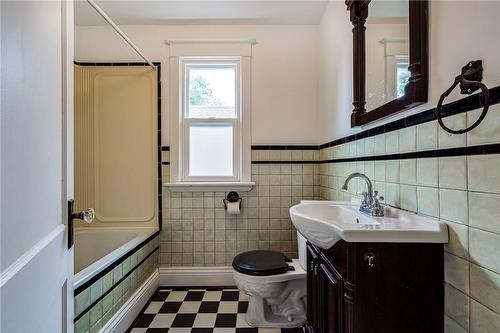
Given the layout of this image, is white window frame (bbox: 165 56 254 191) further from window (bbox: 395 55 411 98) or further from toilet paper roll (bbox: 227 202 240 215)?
window (bbox: 395 55 411 98)

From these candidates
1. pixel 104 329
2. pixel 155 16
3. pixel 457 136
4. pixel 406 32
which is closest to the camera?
pixel 457 136

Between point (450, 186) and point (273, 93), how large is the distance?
1.84 metres

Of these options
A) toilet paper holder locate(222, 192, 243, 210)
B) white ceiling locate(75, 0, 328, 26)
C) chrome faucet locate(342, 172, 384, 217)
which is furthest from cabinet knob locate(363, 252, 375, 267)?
white ceiling locate(75, 0, 328, 26)

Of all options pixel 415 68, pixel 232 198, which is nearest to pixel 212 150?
pixel 232 198

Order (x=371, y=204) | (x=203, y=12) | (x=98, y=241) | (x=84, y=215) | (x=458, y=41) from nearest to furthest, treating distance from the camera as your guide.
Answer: (x=458, y=41) → (x=84, y=215) → (x=371, y=204) → (x=203, y=12) → (x=98, y=241)

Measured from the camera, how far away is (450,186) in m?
0.89

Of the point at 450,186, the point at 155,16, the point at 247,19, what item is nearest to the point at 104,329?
the point at 450,186

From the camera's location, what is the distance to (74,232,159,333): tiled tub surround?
1.38 m

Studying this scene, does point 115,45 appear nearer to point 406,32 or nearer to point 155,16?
point 155,16

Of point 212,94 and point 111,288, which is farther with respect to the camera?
point 212,94

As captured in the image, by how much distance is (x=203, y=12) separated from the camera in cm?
233

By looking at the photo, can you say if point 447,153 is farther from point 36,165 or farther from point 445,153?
point 36,165

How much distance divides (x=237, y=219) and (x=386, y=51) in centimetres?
175

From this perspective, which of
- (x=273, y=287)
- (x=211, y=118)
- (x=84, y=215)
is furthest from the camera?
(x=211, y=118)
